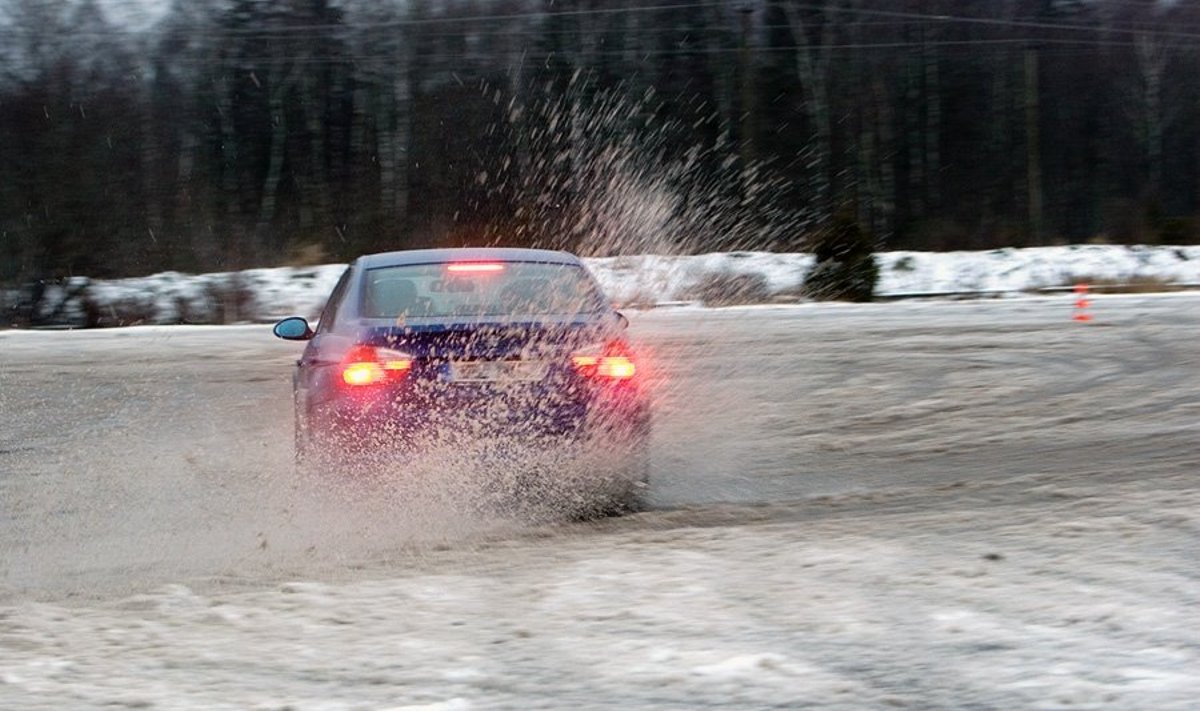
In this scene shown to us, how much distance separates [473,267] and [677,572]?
9.43 ft

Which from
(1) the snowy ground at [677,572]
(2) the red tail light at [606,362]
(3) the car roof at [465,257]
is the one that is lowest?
(1) the snowy ground at [677,572]

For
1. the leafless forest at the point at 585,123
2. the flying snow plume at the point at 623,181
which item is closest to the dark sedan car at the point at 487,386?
the flying snow plume at the point at 623,181

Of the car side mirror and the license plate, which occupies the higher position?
the license plate

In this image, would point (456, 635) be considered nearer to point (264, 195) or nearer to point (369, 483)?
point (369, 483)

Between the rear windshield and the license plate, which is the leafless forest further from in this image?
the license plate

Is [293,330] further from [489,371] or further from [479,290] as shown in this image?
[489,371]

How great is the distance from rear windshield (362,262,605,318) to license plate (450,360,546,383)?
395 millimetres

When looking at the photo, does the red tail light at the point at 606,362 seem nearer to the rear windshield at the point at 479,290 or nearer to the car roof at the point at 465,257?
the rear windshield at the point at 479,290

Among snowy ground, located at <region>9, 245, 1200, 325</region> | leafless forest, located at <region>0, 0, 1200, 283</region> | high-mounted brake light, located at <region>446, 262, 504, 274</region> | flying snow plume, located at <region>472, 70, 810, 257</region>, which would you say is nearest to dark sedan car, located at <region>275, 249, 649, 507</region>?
high-mounted brake light, located at <region>446, 262, 504, 274</region>

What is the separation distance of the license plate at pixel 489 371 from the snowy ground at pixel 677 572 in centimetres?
69

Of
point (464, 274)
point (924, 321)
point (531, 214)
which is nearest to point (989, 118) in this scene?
point (531, 214)

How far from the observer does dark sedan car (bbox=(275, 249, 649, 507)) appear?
7.28 metres

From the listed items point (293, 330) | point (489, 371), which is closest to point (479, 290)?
point (489, 371)

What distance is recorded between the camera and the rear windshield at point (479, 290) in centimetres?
776
